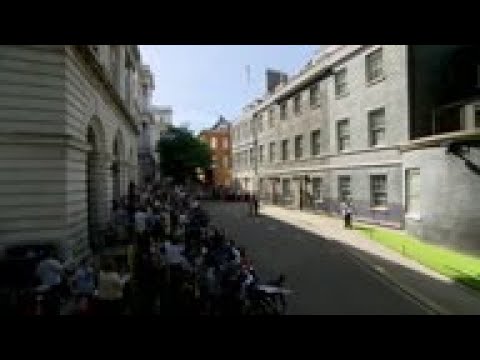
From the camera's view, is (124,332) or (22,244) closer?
(124,332)

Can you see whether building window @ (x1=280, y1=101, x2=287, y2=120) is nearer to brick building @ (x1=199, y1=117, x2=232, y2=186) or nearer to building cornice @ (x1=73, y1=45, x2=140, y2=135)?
building cornice @ (x1=73, y1=45, x2=140, y2=135)

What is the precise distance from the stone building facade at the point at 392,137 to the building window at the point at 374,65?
5 centimetres

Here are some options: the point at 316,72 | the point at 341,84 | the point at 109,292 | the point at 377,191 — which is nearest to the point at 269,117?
the point at 316,72

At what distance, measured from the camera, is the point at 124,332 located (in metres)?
2.08

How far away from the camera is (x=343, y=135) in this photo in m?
30.7

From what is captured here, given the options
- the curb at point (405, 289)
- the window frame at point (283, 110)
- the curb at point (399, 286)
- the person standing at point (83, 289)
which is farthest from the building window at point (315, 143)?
the person standing at point (83, 289)

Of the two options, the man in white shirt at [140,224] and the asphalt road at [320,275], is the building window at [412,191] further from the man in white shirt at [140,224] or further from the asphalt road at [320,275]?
the man in white shirt at [140,224]

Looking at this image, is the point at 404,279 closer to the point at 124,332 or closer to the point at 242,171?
the point at 124,332

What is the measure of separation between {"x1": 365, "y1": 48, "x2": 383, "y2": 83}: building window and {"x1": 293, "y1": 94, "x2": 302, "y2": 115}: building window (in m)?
11.3

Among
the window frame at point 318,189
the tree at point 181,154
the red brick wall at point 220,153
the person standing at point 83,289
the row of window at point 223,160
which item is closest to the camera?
the person standing at point 83,289

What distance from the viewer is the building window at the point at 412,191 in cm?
2150

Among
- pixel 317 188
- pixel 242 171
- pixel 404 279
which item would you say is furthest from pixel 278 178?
pixel 404 279

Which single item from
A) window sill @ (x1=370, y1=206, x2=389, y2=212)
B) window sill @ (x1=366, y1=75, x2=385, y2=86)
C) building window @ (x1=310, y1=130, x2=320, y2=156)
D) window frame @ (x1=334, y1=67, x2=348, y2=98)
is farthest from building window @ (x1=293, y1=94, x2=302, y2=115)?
window sill @ (x1=370, y1=206, x2=389, y2=212)
